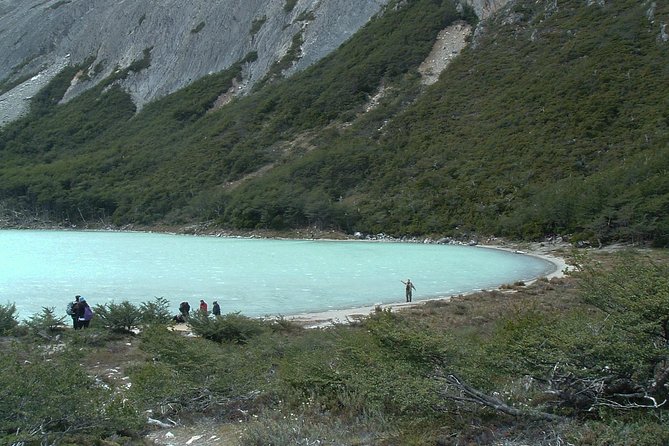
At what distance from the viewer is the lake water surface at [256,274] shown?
22312mm

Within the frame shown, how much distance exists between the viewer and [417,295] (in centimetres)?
2322

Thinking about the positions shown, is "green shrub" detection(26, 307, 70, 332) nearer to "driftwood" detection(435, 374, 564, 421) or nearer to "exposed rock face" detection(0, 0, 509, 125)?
"driftwood" detection(435, 374, 564, 421)

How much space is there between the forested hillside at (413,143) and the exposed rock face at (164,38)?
529 cm

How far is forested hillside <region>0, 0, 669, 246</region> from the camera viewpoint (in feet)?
165

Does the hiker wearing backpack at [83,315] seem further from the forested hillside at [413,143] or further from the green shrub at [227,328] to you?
the forested hillside at [413,143]

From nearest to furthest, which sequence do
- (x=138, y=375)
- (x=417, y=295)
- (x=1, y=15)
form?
(x=138, y=375) < (x=417, y=295) < (x=1, y=15)

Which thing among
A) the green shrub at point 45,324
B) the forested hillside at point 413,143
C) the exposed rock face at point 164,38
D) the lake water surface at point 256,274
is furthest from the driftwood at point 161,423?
the exposed rock face at point 164,38

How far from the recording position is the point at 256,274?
29.8 metres

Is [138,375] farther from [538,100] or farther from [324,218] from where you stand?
[538,100]

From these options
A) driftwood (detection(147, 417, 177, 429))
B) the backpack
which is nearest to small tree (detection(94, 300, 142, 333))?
the backpack

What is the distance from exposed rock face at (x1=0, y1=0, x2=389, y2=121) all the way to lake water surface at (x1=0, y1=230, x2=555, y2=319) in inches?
2448

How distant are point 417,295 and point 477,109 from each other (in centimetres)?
4831

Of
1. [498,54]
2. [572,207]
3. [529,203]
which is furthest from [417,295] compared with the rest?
[498,54]

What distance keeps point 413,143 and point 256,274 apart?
4115 cm
